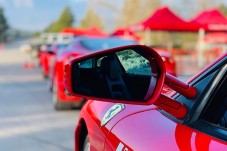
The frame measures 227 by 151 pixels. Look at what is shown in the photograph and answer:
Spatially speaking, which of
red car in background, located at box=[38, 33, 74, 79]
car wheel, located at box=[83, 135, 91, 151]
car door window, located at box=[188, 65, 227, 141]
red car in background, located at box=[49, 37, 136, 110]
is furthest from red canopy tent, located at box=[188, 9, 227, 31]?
car door window, located at box=[188, 65, 227, 141]

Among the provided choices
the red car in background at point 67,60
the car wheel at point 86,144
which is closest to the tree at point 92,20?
the red car in background at point 67,60

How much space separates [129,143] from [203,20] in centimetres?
2231

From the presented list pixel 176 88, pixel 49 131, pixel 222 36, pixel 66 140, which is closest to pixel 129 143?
pixel 176 88

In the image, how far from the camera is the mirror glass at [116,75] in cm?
204

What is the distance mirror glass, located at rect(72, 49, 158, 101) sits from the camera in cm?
204

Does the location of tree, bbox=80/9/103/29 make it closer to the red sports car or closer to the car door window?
the red sports car

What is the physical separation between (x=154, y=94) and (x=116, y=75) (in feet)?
0.96

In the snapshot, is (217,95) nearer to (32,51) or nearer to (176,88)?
(176,88)

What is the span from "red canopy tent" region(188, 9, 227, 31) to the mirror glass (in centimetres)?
2146

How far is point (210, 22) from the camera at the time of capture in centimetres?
2353

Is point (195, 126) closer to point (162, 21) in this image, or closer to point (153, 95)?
point (153, 95)

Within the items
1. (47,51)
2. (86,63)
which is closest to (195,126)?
(86,63)

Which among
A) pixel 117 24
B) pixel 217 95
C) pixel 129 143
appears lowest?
pixel 117 24

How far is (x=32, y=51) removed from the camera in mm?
29422
